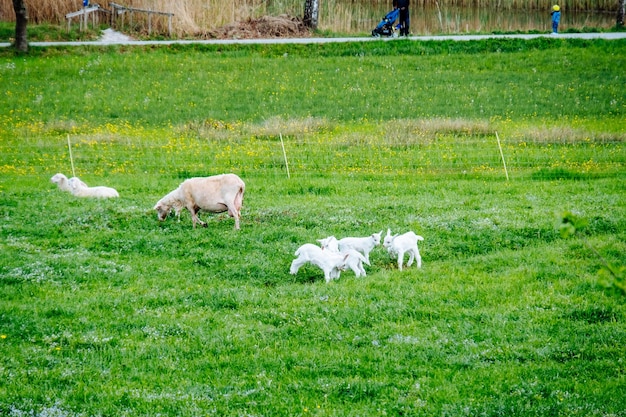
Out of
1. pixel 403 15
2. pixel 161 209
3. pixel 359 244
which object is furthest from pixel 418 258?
pixel 403 15

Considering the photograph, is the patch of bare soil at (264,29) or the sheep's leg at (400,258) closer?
the sheep's leg at (400,258)

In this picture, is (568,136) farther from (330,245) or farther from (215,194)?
A: (330,245)

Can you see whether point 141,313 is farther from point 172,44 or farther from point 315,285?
point 172,44

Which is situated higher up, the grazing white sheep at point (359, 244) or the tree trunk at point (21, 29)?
the tree trunk at point (21, 29)

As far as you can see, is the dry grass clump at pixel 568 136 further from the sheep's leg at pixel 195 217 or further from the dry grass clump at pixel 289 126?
the sheep's leg at pixel 195 217

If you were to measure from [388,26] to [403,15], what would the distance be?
3.60 feet

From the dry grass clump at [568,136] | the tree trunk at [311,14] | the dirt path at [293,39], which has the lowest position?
the dry grass clump at [568,136]

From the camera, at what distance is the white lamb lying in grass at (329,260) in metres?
14.9

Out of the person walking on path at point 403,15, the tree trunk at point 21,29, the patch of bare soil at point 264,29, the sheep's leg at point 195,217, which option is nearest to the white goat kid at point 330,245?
the sheep's leg at point 195,217

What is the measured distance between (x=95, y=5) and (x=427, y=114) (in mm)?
23858

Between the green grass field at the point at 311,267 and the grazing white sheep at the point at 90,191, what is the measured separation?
0.41m

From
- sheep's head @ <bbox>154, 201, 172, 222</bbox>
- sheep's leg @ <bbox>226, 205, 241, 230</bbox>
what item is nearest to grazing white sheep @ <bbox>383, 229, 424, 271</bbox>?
sheep's leg @ <bbox>226, 205, 241, 230</bbox>

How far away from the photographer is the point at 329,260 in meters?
14.9

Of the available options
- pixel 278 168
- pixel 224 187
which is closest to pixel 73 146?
pixel 278 168
